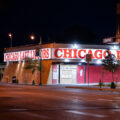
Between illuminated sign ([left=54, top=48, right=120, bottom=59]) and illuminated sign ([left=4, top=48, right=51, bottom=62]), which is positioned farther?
illuminated sign ([left=4, top=48, right=51, bottom=62])

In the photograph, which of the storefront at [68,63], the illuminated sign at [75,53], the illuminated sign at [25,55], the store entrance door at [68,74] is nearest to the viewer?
the illuminated sign at [75,53]

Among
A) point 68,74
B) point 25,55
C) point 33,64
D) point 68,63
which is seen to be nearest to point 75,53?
point 68,63

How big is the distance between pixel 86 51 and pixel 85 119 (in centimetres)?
3897

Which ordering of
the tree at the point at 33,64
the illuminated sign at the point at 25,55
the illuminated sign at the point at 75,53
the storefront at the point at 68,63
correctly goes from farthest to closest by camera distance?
the tree at the point at 33,64 < the illuminated sign at the point at 25,55 < the storefront at the point at 68,63 < the illuminated sign at the point at 75,53

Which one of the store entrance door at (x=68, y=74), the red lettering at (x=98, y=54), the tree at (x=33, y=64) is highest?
the red lettering at (x=98, y=54)

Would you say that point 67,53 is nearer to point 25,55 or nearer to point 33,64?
point 33,64

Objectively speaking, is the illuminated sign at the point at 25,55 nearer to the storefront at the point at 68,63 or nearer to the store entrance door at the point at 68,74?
the storefront at the point at 68,63

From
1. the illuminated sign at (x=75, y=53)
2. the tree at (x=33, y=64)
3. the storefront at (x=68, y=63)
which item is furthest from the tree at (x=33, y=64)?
the illuminated sign at (x=75, y=53)

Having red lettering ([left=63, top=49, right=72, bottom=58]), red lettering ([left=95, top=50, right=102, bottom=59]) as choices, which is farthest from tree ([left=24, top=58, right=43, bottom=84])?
red lettering ([left=95, top=50, right=102, bottom=59])

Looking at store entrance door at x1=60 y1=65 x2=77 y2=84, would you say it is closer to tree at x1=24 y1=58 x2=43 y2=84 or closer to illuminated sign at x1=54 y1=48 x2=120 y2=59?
illuminated sign at x1=54 y1=48 x2=120 y2=59

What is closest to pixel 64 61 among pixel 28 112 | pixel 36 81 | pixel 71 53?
pixel 71 53

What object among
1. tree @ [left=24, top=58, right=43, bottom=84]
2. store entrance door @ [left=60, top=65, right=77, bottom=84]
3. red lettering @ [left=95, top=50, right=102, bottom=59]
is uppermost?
red lettering @ [left=95, top=50, right=102, bottom=59]

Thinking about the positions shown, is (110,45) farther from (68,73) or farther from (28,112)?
(28,112)

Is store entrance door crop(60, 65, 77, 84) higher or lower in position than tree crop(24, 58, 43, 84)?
lower
